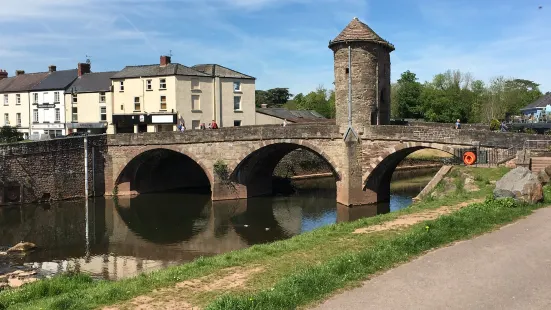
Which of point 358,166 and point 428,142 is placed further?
point 358,166

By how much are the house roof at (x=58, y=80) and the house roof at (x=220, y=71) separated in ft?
43.2

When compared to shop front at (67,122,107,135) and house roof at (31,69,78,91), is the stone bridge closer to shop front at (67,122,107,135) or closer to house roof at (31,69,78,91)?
shop front at (67,122,107,135)

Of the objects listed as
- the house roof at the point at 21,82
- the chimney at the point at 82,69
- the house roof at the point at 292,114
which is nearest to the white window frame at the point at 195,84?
the house roof at the point at 292,114

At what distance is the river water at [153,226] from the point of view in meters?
19.7

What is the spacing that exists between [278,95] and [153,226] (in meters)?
76.9

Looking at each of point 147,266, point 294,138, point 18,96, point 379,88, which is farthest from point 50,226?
point 18,96

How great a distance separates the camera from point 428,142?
25.1m

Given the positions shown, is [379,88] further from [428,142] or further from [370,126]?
[428,142]

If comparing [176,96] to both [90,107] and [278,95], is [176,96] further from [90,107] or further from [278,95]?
[278,95]

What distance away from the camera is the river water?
1972 centimetres

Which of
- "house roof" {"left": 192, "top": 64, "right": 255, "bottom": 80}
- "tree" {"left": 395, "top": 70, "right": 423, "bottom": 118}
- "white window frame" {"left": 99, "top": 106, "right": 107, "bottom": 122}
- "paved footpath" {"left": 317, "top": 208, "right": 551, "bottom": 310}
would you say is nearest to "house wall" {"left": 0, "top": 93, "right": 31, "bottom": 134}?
"white window frame" {"left": 99, "top": 106, "right": 107, "bottom": 122}

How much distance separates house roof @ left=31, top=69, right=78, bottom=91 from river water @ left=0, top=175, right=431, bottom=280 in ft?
64.4

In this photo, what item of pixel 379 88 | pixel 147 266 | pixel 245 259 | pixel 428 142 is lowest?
pixel 147 266

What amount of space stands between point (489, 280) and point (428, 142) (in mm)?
18233
